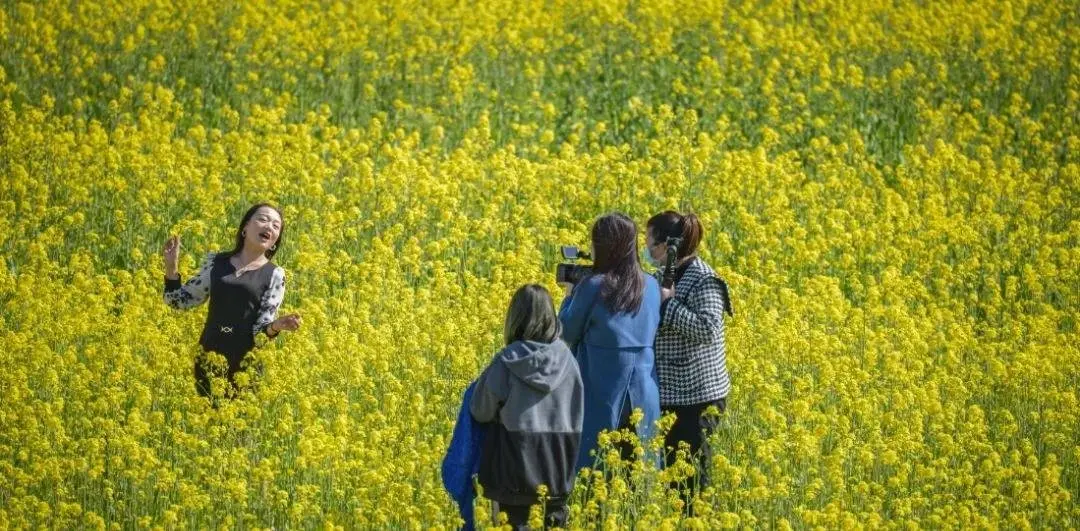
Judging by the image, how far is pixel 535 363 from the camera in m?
6.36

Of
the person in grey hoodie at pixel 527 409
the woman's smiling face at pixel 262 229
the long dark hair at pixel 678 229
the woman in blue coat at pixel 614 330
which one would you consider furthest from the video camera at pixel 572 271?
the woman's smiling face at pixel 262 229

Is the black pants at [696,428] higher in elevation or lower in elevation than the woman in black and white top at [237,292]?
lower

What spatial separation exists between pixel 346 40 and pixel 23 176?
469 cm

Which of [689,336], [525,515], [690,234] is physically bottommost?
[525,515]

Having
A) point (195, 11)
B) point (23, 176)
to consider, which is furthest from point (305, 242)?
point (195, 11)

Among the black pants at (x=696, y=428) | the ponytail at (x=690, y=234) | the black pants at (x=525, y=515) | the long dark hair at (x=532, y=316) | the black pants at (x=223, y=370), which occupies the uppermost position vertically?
the ponytail at (x=690, y=234)

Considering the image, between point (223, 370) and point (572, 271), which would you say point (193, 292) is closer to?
point (223, 370)

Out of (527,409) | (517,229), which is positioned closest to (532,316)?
(527,409)

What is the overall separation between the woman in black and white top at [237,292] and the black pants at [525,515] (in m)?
1.80

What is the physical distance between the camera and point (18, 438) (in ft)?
25.1

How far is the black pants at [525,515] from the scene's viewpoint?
21.5ft

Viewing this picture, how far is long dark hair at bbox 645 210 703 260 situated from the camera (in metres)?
7.35

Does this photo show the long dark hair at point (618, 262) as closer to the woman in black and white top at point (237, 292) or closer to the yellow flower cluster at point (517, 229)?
the yellow flower cluster at point (517, 229)

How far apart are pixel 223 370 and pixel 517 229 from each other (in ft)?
13.3
